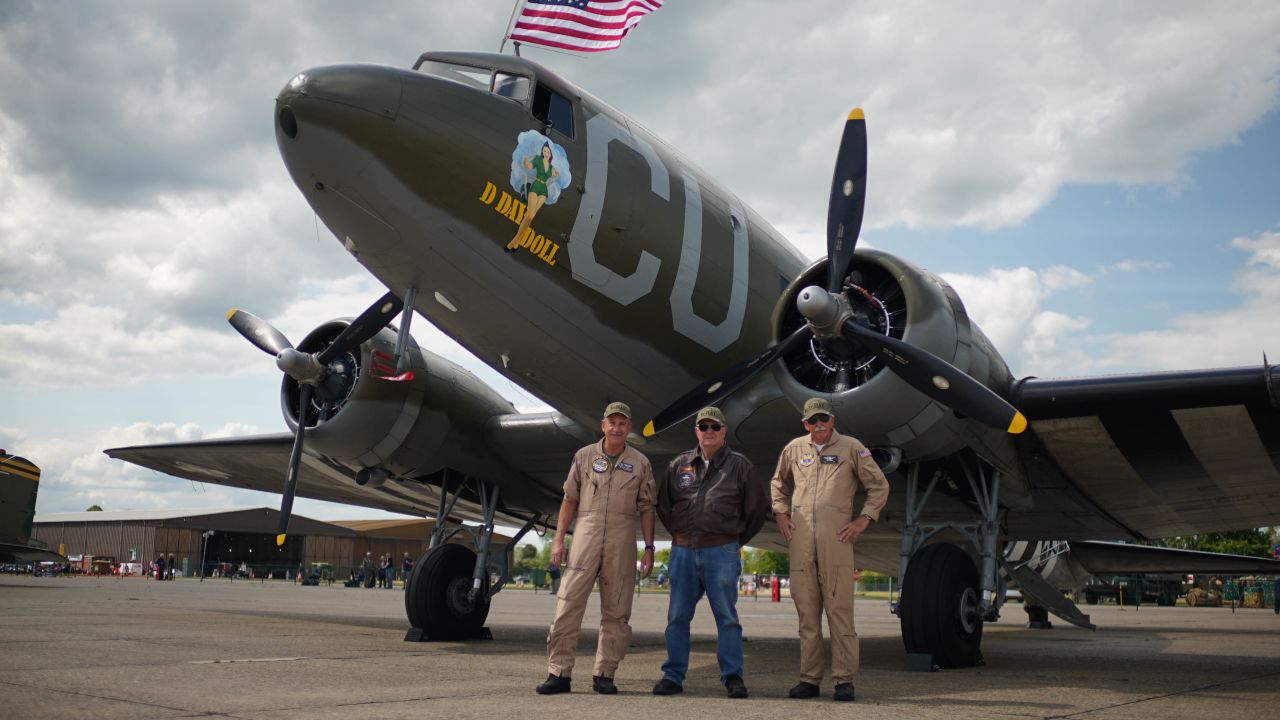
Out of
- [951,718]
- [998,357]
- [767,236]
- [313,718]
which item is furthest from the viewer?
[767,236]

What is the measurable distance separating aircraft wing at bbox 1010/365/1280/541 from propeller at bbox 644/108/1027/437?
1364 mm

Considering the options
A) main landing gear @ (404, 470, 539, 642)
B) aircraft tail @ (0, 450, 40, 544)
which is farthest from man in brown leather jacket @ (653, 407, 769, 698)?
aircraft tail @ (0, 450, 40, 544)

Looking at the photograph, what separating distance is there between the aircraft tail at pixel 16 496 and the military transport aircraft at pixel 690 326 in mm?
21855

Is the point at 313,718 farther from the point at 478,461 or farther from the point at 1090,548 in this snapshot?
the point at 1090,548

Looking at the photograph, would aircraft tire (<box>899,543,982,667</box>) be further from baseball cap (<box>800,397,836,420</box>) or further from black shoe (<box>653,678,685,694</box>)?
black shoe (<box>653,678,685,694</box>)

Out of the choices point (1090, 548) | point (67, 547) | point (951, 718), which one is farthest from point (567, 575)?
point (67, 547)

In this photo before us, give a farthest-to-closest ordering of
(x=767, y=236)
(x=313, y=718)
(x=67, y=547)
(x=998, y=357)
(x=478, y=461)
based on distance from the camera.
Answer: (x=67, y=547) < (x=478, y=461) < (x=767, y=236) < (x=998, y=357) < (x=313, y=718)

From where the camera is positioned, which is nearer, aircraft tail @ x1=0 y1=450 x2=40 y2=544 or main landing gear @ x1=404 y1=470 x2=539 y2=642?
main landing gear @ x1=404 y1=470 x2=539 y2=642

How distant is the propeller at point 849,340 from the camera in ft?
24.8

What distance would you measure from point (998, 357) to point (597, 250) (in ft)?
12.9

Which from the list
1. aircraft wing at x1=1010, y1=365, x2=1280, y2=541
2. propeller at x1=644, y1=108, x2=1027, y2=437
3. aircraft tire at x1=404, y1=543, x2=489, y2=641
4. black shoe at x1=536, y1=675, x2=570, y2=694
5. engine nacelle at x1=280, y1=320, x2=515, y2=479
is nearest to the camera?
black shoe at x1=536, y1=675, x2=570, y2=694

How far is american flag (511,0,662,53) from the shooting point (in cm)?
977

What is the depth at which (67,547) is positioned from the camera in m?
64.2

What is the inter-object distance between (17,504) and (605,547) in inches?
1132
